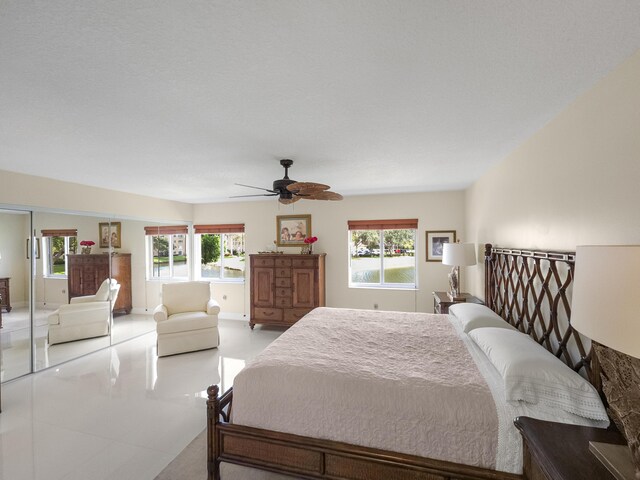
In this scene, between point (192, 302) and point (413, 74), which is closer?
point (413, 74)

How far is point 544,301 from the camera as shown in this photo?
215 centimetres

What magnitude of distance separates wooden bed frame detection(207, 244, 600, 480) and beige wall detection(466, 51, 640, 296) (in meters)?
0.23

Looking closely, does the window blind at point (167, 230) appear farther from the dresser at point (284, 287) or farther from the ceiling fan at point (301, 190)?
the ceiling fan at point (301, 190)

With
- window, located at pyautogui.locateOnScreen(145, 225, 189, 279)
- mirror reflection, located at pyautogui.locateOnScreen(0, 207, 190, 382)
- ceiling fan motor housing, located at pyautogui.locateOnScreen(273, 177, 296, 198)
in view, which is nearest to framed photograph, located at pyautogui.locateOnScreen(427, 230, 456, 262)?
ceiling fan motor housing, located at pyautogui.locateOnScreen(273, 177, 296, 198)

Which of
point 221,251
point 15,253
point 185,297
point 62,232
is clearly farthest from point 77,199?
point 221,251

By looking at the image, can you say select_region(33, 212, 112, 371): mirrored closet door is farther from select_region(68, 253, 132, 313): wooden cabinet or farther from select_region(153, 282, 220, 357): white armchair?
select_region(153, 282, 220, 357): white armchair

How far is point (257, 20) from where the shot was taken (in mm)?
→ 1145

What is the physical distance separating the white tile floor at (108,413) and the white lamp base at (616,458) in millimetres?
2518

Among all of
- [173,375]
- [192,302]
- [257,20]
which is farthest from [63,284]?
[257,20]

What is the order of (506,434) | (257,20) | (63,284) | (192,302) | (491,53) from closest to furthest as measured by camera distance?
1. (257,20)
2. (491,53)
3. (506,434)
4. (63,284)
5. (192,302)

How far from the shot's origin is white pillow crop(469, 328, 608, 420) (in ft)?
4.71

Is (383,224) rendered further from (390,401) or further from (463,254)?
(390,401)

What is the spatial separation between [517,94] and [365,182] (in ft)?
8.29

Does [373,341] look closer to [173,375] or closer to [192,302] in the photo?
[173,375]
